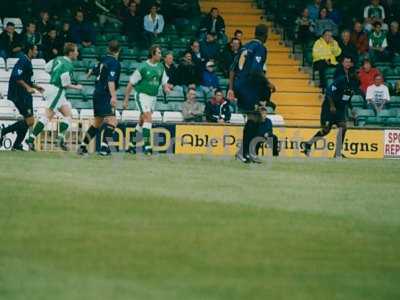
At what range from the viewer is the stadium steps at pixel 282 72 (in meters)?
31.0

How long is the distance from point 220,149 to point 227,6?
265 inches

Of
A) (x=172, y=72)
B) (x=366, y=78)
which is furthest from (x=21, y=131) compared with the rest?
(x=366, y=78)

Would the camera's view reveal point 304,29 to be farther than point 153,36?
Yes

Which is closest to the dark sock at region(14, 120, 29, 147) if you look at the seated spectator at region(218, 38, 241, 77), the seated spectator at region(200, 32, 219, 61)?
the seated spectator at region(200, 32, 219, 61)

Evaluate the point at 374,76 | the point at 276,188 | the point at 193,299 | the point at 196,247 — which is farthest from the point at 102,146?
the point at 193,299

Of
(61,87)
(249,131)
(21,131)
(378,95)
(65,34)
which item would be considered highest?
(65,34)

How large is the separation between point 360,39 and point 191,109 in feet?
18.0

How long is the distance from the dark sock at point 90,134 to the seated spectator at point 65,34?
547 centimetres

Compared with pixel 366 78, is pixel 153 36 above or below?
above

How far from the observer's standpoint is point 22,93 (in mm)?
24938

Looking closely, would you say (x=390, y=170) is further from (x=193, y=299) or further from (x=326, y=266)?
(x=193, y=299)

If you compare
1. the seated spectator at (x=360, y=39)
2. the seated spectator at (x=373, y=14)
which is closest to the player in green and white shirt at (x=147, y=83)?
the seated spectator at (x=360, y=39)

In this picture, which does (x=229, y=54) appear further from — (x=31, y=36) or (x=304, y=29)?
(x=31, y=36)

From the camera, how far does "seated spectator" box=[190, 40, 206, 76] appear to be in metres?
29.4
